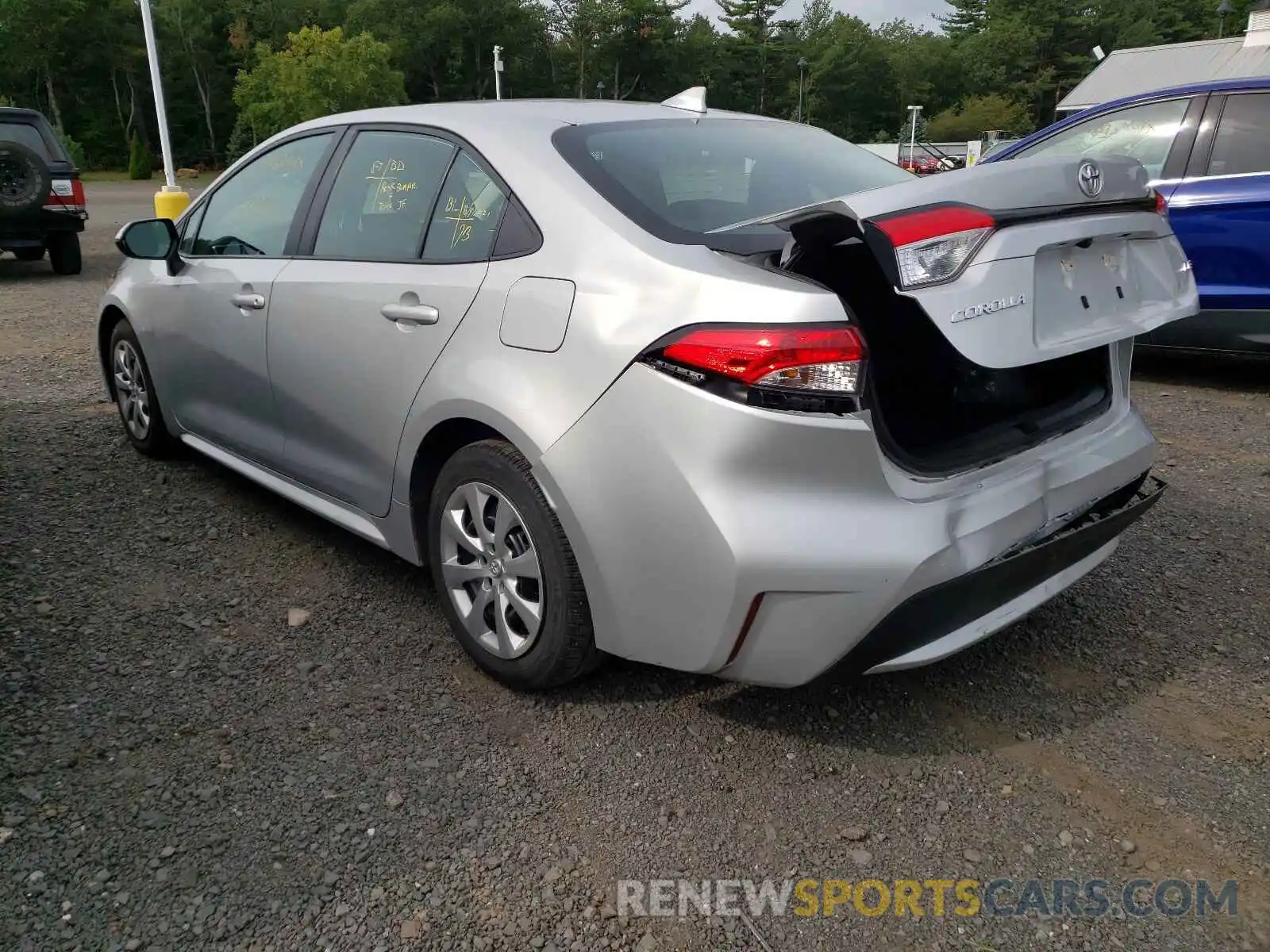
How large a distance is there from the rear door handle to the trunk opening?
1031 mm

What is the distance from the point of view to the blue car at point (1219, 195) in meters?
5.58

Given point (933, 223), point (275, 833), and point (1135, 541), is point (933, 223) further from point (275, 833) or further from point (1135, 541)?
point (1135, 541)

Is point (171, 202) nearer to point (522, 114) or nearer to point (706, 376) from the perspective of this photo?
point (522, 114)

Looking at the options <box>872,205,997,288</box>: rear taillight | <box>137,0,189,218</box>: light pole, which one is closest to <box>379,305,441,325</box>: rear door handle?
<box>872,205,997,288</box>: rear taillight

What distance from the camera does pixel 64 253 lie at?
38.6ft

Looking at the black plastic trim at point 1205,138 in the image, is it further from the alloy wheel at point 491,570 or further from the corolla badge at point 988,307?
the alloy wheel at point 491,570

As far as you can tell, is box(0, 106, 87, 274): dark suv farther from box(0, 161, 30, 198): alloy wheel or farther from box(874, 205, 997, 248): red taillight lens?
box(874, 205, 997, 248): red taillight lens

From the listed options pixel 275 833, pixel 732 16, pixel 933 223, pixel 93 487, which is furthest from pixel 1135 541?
pixel 732 16

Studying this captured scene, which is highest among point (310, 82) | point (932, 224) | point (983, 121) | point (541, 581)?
point (310, 82)

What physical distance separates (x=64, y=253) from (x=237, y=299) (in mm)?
9818

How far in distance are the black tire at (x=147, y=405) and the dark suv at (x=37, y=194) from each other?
7280 millimetres

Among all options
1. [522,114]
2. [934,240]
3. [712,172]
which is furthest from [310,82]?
[934,240]

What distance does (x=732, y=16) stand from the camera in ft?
266

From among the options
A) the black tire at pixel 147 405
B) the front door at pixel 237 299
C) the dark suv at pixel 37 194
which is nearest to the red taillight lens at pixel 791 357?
the front door at pixel 237 299
